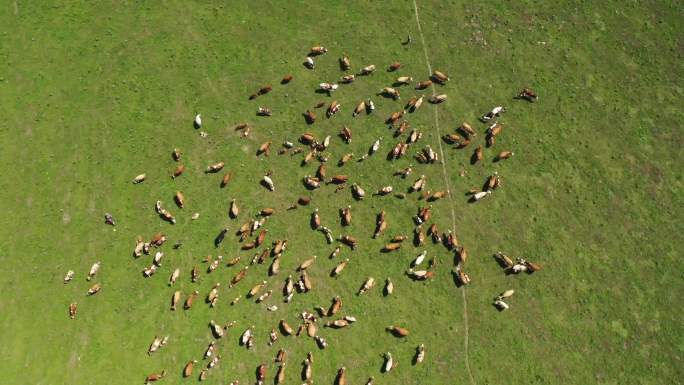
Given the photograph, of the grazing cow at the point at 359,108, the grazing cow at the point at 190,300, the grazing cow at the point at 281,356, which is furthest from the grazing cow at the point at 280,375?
the grazing cow at the point at 359,108

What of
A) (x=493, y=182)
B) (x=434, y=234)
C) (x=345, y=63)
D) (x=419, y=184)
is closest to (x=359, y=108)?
(x=345, y=63)

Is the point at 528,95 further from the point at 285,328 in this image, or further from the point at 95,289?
the point at 95,289

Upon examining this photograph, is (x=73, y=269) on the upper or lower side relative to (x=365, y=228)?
lower

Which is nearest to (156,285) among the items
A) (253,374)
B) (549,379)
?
(253,374)

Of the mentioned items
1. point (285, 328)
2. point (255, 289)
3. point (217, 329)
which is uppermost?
point (255, 289)

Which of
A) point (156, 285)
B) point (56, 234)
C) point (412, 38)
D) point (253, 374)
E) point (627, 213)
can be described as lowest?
point (253, 374)

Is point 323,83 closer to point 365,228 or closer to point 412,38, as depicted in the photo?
point 412,38
